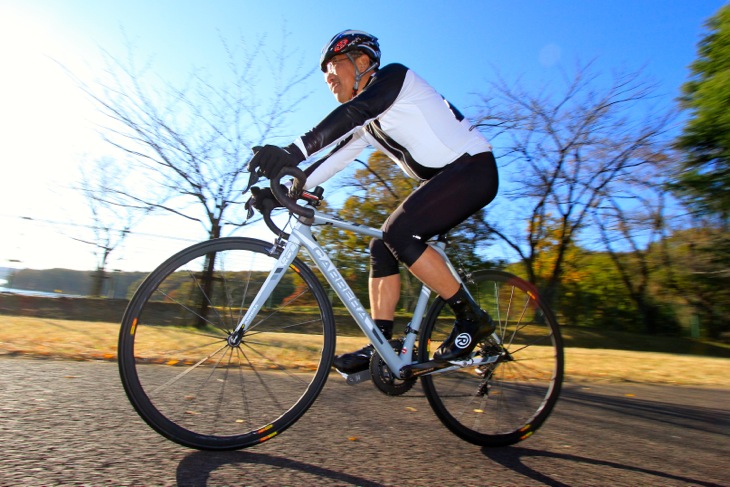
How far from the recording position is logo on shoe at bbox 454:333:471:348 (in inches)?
104

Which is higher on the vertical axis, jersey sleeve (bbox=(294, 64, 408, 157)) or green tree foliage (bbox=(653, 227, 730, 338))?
green tree foliage (bbox=(653, 227, 730, 338))

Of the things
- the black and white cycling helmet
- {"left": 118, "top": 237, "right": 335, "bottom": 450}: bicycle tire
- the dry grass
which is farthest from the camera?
the dry grass

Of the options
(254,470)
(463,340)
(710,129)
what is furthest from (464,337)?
(710,129)

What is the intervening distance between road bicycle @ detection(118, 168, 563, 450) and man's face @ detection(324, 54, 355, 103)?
27.0 inches

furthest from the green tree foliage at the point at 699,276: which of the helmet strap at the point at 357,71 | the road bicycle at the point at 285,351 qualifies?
the helmet strap at the point at 357,71

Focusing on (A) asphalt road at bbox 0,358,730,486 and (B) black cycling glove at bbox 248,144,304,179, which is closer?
(A) asphalt road at bbox 0,358,730,486

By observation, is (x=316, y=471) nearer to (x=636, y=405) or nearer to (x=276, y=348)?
(x=276, y=348)

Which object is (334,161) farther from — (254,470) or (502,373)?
(254,470)

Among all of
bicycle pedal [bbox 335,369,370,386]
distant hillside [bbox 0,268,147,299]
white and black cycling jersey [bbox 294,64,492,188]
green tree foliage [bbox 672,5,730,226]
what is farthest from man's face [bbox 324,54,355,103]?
green tree foliage [bbox 672,5,730,226]

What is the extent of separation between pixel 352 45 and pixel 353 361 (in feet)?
5.74

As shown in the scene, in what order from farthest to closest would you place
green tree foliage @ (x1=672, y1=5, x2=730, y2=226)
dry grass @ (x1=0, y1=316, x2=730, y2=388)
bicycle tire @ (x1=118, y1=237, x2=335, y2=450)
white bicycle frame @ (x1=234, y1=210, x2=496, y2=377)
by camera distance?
green tree foliage @ (x1=672, y1=5, x2=730, y2=226) < dry grass @ (x1=0, y1=316, x2=730, y2=388) < white bicycle frame @ (x1=234, y1=210, x2=496, y2=377) < bicycle tire @ (x1=118, y1=237, x2=335, y2=450)

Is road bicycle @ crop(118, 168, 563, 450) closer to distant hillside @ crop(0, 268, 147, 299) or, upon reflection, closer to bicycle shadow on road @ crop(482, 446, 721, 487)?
bicycle shadow on road @ crop(482, 446, 721, 487)

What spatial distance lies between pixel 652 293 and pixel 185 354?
25.8 metres

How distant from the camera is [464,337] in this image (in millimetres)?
2656
